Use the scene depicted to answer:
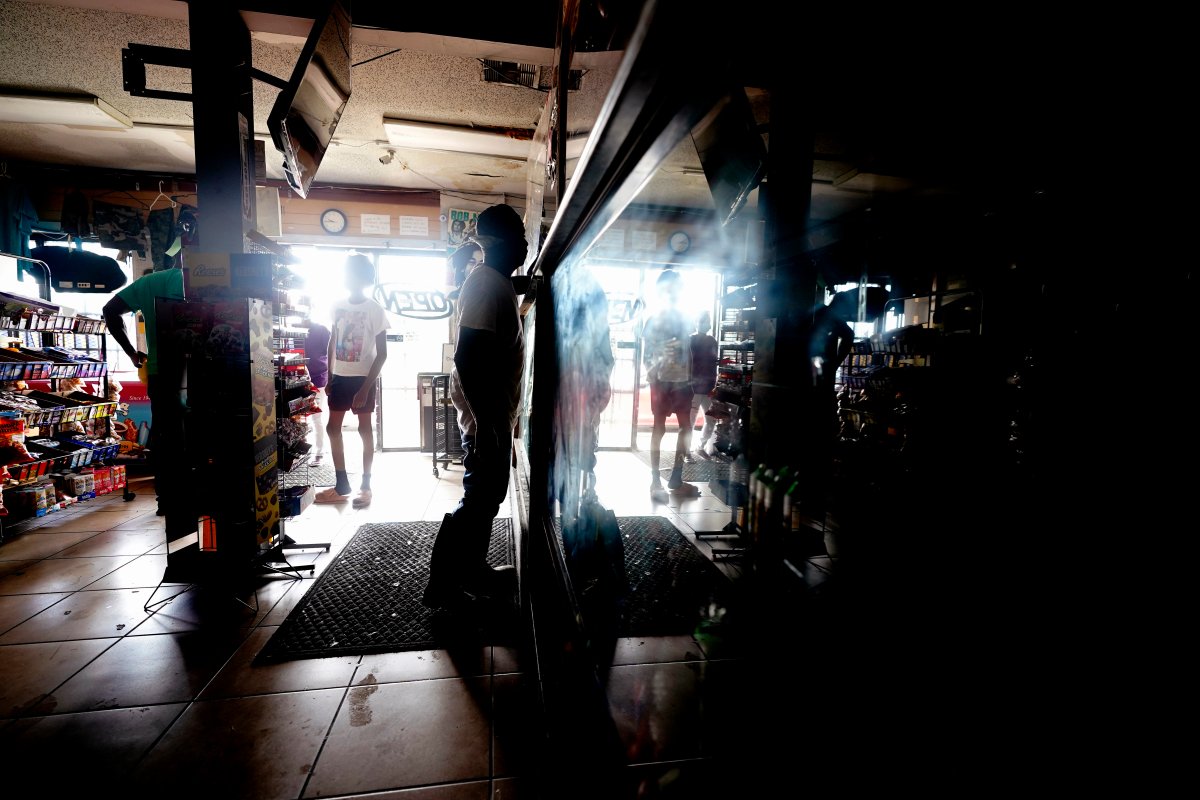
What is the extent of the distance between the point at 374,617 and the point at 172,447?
133cm

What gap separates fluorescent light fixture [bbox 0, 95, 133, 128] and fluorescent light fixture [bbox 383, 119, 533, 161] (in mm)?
2197

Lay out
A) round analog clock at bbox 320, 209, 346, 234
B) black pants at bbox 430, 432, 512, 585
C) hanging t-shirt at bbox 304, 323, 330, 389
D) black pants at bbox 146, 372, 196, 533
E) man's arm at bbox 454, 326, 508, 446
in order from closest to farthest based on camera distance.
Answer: man's arm at bbox 454, 326, 508, 446, black pants at bbox 430, 432, 512, 585, black pants at bbox 146, 372, 196, 533, hanging t-shirt at bbox 304, 323, 330, 389, round analog clock at bbox 320, 209, 346, 234

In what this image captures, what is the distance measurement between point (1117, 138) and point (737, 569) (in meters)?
0.59

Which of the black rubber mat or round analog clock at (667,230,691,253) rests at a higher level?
round analog clock at (667,230,691,253)

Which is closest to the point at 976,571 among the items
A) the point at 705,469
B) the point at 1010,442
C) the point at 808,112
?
the point at 1010,442

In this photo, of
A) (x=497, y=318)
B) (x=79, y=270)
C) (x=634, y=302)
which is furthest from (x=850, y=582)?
(x=79, y=270)

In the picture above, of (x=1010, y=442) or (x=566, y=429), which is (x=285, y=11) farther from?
(x=1010, y=442)

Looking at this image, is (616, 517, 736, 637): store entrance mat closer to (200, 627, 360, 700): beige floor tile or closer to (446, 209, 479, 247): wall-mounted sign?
(200, 627, 360, 700): beige floor tile

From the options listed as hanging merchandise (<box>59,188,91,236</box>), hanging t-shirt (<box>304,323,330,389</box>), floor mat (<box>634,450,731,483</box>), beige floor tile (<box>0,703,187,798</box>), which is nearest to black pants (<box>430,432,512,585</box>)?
beige floor tile (<box>0,703,187,798</box>)

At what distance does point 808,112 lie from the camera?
2.14 feet

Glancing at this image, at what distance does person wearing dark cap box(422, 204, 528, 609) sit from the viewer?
2027 mm

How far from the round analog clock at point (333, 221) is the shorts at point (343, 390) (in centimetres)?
310

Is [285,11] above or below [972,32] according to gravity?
above

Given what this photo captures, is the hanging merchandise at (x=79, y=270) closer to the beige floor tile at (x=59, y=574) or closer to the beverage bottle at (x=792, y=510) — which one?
the beige floor tile at (x=59, y=574)
